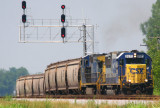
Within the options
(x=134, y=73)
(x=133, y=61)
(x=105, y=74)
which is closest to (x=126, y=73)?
(x=134, y=73)

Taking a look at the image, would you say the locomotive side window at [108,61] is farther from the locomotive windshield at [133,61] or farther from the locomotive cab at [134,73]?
the locomotive windshield at [133,61]

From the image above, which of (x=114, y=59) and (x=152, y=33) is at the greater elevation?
(x=152, y=33)

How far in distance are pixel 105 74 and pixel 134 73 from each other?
3396mm

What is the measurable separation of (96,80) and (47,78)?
45.5ft

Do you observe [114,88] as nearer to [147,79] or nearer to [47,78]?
[147,79]

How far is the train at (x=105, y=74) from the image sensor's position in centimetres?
3319

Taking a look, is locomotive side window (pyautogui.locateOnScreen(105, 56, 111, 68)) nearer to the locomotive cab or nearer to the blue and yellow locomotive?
the blue and yellow locomotive

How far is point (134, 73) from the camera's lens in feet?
108

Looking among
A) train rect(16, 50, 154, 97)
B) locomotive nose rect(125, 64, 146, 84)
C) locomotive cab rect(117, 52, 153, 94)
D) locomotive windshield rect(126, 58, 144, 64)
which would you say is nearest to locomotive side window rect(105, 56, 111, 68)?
train rect(16, 50, 154, 97)

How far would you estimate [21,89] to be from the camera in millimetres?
63625

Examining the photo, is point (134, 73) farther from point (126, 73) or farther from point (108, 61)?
point (108, 61)

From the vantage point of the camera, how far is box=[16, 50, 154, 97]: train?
33.2 m

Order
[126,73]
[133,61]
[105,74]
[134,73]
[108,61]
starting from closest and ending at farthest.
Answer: [134,73]
[126,73]
[133,61]
[108,61]
[105,74]

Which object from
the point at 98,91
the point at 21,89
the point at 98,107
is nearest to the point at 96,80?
the point at 98,91
